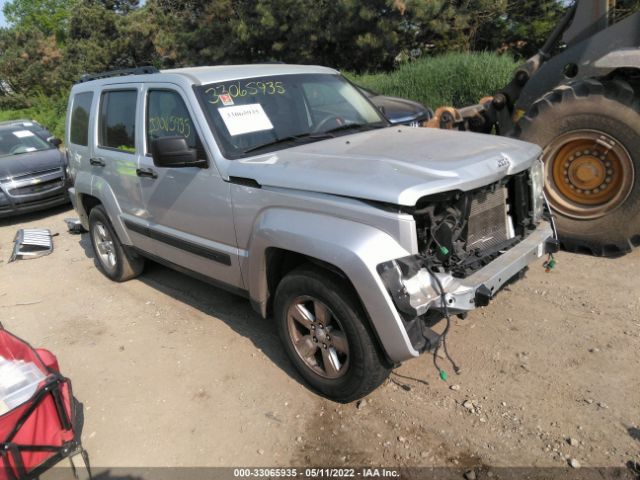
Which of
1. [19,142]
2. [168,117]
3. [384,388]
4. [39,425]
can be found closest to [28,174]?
[19,142]

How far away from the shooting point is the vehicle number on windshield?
3888 millimetres

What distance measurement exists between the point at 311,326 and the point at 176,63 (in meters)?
21.3

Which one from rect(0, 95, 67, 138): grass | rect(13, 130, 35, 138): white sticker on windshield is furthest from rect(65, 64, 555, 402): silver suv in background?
rect(0, 95, 67, 138): grass

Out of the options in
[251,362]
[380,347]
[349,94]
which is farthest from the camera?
[349,94]

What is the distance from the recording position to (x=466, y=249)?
321cm

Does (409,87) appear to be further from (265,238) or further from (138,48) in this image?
(138,48)

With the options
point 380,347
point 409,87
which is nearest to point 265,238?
point 380,347

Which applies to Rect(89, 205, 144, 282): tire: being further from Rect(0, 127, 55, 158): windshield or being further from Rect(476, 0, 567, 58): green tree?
Rect(476, 0, 567, 58): green tree

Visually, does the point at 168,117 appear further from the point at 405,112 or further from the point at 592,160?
the point at 405,112

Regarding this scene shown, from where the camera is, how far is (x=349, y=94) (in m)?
4.71

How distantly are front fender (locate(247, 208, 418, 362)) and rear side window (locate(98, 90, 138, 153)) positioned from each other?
227 cm

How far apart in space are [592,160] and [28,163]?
9142 mm

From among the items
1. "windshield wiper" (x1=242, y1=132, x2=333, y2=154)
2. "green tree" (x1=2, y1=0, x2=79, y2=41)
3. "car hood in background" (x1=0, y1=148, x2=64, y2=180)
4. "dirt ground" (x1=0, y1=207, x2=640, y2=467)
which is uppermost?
"green tree" (x1=2, y1=0, x2=79, y2=41)

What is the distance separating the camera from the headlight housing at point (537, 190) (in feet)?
12.0
